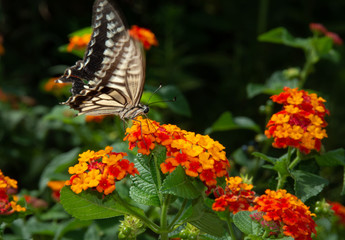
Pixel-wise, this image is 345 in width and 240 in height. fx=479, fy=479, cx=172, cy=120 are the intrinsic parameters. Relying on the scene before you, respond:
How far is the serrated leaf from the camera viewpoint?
150 centimetres

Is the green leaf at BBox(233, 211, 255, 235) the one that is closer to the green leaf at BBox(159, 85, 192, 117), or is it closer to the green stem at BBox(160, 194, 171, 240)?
the green stem at BBox(160, 194, 171, 240)

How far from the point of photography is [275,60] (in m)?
4.75

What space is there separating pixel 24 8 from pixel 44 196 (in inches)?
103

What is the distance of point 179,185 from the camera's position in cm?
151

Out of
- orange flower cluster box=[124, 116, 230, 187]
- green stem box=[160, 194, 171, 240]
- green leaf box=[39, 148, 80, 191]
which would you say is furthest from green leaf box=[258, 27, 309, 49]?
green stem box=[160, 194, 171, 240]

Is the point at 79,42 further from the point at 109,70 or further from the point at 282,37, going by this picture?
the point at 282,37

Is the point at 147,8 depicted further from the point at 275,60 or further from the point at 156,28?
the point at 275,60

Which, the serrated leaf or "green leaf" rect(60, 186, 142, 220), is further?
"green leaf" rect(60, 186, 142, 220)

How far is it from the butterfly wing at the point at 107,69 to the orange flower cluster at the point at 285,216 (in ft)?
2.76

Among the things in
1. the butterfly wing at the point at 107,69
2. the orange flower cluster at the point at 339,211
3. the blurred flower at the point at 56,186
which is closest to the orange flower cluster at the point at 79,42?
the butterfly wing at the point at 107,69

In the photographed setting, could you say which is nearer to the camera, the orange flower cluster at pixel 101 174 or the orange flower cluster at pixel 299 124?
the orange flower cluster at pixel 101 174

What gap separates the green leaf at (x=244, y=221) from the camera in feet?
5.39

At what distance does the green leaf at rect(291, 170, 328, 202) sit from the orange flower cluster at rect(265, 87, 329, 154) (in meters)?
0.11

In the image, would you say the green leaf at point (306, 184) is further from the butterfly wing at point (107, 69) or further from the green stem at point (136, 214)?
the butterfly wing at point (107, 69)
